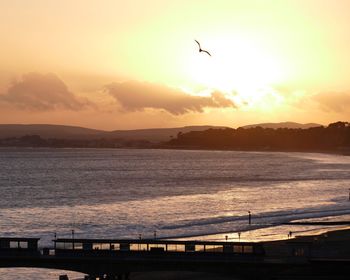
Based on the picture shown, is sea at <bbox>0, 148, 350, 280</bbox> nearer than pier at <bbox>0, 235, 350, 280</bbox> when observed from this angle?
No

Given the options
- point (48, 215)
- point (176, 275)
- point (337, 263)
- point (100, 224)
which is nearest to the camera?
point (337, 263)

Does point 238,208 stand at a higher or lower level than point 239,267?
higher

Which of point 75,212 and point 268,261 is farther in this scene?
point 75,212

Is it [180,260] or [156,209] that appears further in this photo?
[156,209]

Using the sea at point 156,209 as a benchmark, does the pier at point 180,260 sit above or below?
below

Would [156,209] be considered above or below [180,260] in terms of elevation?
above

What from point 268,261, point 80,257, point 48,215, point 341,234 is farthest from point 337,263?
point 48,215

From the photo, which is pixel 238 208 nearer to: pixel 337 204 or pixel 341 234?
pixel 337 204

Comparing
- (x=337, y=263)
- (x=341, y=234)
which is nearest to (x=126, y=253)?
(x=337, y=263)

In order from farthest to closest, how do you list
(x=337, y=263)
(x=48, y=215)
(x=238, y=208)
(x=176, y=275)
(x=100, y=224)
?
(x=238, y=208)
(x=48, y=215)
(x=100, y=224)
(x=176, y=275)
(x=337, y=263)

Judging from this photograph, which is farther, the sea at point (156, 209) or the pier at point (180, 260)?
the sea at point (156, 209)

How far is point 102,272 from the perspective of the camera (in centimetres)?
3600

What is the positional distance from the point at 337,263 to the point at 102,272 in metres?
11.7

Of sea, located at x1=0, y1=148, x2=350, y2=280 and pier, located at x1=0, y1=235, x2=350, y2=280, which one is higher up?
sea, located at x1=0, y1=148, x2=350, y2=280
